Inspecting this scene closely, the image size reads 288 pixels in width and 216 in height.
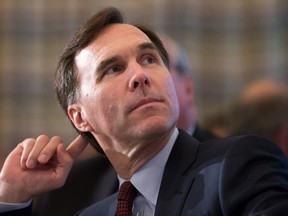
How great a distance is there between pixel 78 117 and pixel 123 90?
34cm

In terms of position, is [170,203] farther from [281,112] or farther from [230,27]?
[230,27]

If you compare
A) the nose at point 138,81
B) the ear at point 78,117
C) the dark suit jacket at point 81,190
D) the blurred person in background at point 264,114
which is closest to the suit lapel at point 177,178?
the nose at point 138,81

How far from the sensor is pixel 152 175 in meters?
2.55

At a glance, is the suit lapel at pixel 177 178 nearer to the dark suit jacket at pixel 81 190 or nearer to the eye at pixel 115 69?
the eye at pixel 115 69

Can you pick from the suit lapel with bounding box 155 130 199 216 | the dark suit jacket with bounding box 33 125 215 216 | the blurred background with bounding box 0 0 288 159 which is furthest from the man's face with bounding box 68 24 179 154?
the blurred background with bounding box 0 0 288 159

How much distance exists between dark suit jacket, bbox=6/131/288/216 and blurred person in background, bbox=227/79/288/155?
3.58ft

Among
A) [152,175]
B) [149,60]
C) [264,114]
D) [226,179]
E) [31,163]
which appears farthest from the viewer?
[264,114]

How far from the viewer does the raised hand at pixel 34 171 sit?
278cm

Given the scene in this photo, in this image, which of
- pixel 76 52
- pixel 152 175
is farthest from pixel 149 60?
pixel 152 175

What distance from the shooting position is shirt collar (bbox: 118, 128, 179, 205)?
2527 mm

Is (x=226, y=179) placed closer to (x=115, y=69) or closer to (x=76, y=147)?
(x=115, y=69)

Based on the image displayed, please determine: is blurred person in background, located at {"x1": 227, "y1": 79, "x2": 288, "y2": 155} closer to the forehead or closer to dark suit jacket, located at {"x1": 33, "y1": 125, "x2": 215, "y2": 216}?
dark suit jacket, located at {"x1": 33, "y1": 125, "x2": 215, "y2": 216}

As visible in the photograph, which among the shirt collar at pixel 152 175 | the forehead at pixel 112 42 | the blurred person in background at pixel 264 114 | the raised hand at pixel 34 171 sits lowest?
the blurred person in background at pixel 264 114

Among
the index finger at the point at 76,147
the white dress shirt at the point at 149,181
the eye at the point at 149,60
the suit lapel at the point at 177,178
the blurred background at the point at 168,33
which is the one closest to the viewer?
the suit lapel at the point at 177,178
